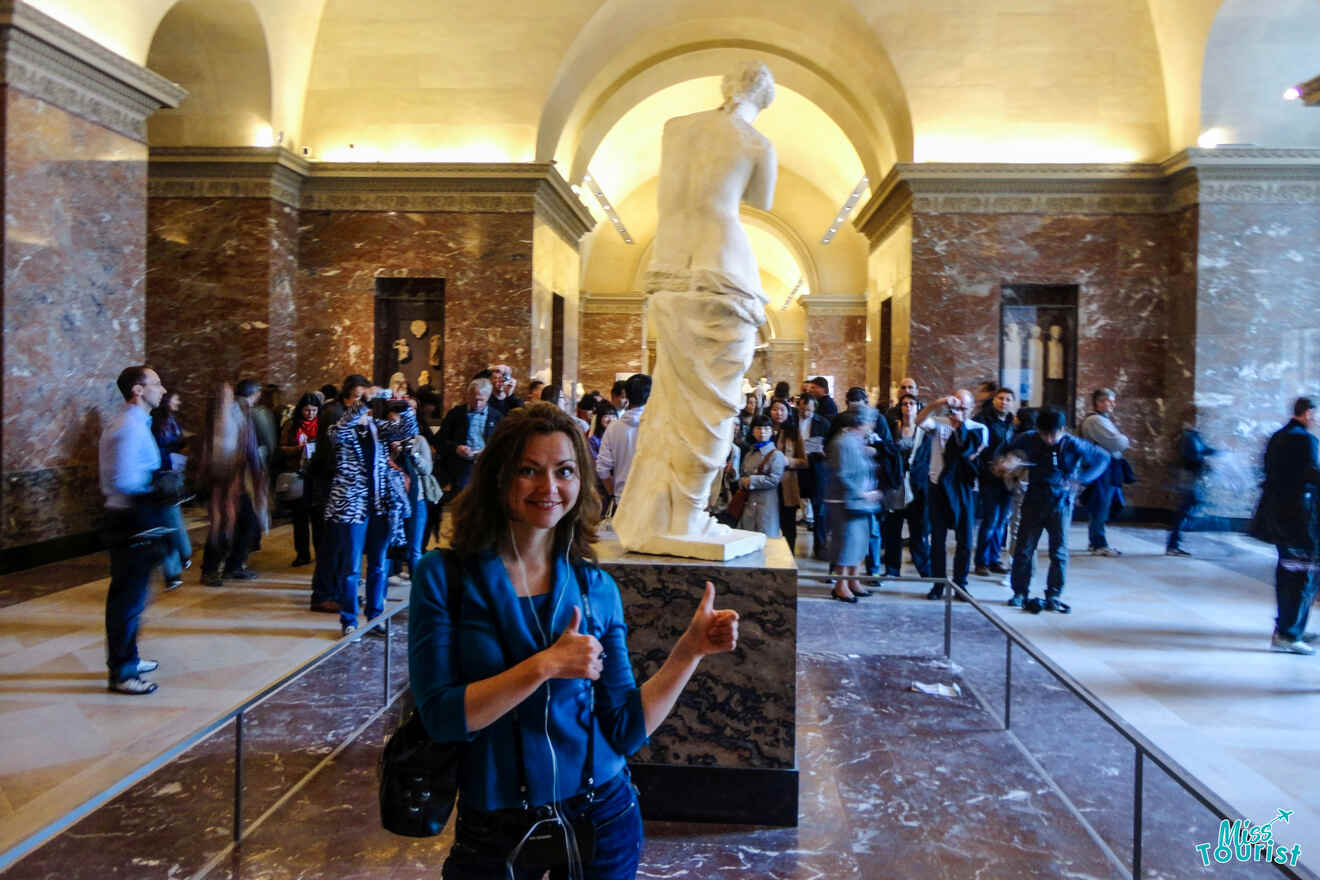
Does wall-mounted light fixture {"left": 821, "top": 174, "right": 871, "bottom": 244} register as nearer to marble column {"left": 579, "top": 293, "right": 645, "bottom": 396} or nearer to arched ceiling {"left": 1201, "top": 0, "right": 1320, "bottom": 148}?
marble column {"left": 579, "top": 293, "right": 645, "bottom": 396}

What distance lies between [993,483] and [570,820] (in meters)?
6.67

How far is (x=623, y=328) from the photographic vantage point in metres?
22.4

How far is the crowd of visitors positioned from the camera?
204 inches

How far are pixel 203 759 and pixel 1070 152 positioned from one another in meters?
A: 11.8

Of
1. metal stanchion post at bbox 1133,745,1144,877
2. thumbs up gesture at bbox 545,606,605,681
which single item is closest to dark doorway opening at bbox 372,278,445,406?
metal stanchion post at bbox 1133,745,1144,877

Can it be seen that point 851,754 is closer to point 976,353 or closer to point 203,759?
point 203,759

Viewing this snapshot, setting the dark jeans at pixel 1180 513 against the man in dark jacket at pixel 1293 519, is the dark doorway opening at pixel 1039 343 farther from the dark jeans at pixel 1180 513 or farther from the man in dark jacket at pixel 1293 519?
the man in dark jacket at pixel 1293 519

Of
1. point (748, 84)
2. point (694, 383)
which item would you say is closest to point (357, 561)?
point (694, 383)

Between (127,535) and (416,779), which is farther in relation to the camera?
(127,535)

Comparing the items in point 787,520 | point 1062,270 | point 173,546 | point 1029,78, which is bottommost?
point 787,520

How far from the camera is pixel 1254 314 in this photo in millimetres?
10797

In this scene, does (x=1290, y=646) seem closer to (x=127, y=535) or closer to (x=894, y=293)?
(x=127, y=535)

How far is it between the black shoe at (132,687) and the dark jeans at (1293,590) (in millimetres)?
6499

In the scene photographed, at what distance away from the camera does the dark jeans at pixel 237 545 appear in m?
6.96
